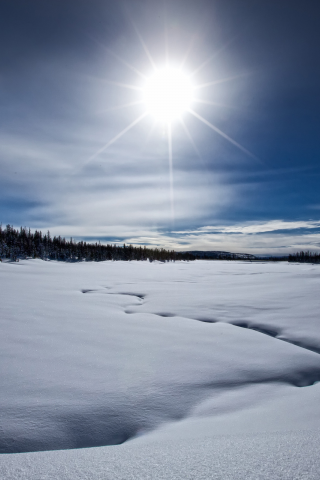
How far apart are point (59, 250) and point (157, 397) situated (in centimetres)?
5155

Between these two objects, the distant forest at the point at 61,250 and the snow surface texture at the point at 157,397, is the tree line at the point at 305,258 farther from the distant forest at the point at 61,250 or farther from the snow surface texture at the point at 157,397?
the snow surface texture at the point at 157,397

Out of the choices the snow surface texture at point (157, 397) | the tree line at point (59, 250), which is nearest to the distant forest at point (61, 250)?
the tree line at point (59, 250)

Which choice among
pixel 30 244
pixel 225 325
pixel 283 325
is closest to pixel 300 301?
pixel 283 325

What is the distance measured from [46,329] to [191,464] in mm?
2933

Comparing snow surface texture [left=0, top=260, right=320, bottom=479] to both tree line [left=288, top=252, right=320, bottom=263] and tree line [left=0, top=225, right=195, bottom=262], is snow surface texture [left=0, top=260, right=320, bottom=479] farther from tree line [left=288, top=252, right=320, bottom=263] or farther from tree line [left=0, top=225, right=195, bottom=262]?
tree line [left=288, top=252, right=320, bottom=263]

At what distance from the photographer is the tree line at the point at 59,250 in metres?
38.5

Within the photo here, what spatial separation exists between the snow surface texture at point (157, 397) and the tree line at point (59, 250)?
98.3 ft

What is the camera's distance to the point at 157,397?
2.02 m

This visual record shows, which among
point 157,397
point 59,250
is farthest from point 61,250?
point 157,397

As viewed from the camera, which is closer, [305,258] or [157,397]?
[157,397]

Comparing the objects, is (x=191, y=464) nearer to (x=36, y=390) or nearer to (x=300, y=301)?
(x=36, y=390)

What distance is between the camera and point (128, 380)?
2.21 metres

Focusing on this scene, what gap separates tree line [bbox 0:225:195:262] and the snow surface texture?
30.0 m

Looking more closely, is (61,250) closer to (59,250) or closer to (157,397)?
(59,250)
